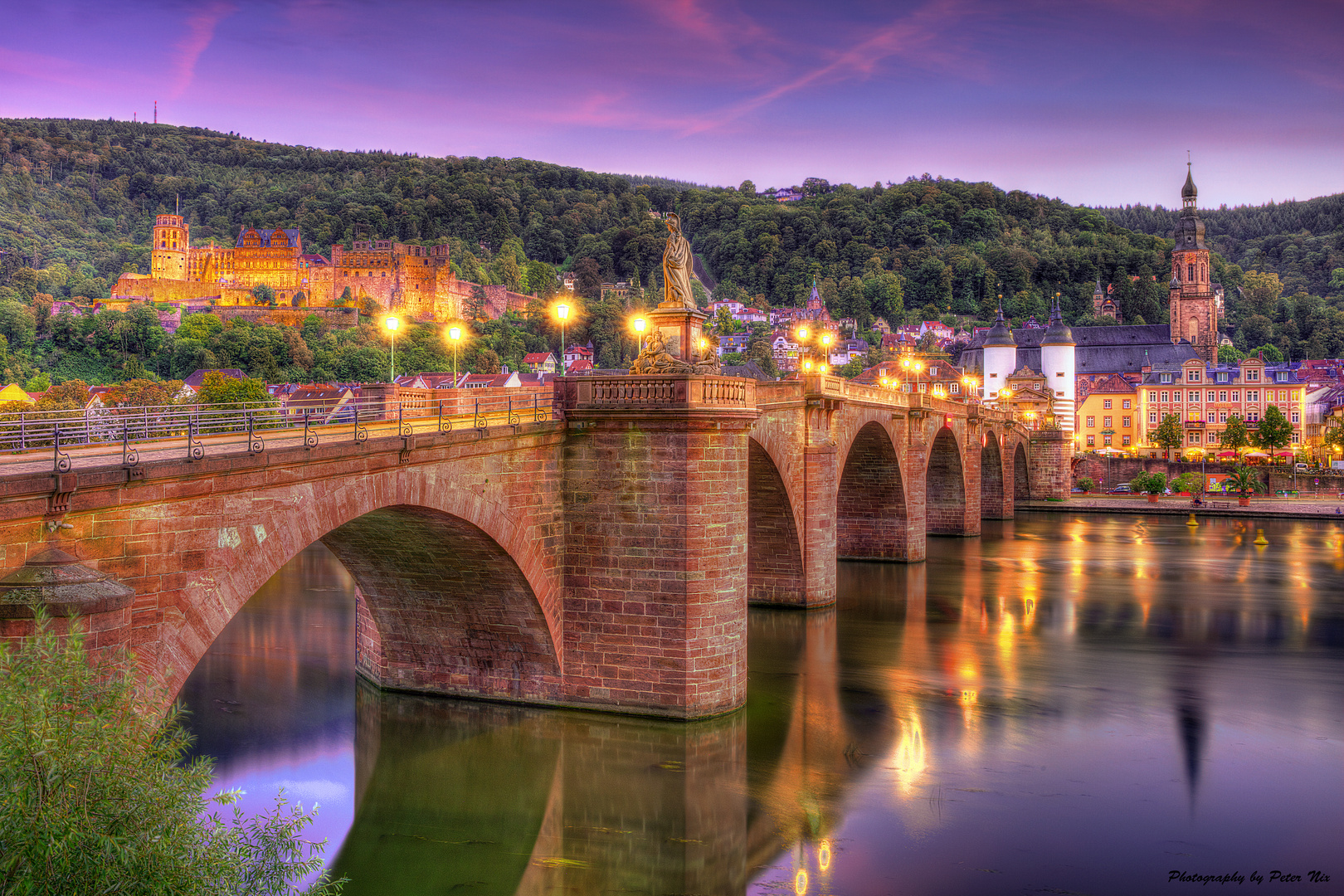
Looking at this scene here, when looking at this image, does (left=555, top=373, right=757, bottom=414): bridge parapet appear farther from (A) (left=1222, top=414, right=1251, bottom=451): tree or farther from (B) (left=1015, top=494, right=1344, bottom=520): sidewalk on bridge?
(A) (left=1222, top=414, right=1251, bottom=451): tree

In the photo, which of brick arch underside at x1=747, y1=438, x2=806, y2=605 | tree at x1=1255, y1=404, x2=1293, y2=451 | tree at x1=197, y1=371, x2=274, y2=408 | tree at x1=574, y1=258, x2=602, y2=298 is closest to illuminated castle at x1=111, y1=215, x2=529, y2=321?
tree at x1=574, y1=258, x2=602, y2=298

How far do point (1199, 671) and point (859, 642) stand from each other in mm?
9293

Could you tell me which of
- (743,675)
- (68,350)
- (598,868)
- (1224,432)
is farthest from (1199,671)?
(68,350)

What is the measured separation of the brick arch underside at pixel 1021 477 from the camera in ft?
274

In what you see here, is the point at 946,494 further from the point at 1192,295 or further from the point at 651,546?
the point at 1192,295

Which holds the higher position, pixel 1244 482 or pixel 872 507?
pixel 872 507

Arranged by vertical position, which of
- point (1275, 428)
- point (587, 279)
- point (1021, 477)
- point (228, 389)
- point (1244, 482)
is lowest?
point (1244, 482)

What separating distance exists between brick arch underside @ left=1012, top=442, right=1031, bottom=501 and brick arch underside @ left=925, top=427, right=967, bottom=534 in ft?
85.6

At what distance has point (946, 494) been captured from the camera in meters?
59.5

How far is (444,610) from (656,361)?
22.9ft

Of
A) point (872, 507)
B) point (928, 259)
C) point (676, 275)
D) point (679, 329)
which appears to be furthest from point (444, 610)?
point (928, 259)

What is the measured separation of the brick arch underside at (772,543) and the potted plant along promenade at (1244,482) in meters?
66.9

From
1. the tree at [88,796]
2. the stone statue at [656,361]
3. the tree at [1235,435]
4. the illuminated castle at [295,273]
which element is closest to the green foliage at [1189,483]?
the tree at [1235,435]

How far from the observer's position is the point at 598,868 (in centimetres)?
1587
